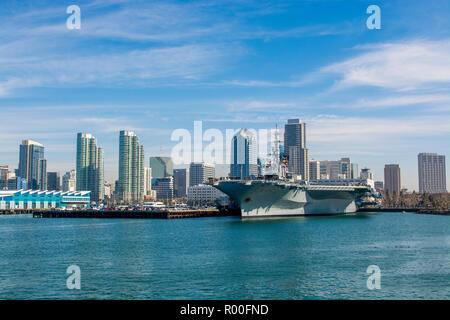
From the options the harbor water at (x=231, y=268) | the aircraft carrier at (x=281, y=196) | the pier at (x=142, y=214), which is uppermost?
the aircraft carrier at (x=281, y=196)

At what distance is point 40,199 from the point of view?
428ft

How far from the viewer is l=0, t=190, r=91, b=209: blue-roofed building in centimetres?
12581

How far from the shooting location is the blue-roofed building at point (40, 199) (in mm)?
125812

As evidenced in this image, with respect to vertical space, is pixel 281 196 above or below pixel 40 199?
above

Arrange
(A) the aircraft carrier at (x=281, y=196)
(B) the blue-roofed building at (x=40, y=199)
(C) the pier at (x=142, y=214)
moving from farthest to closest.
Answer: (B) the blue-roofed building at (x=40, y=199)
(C) the pier at (x=142, y=214)
(A) the aircraft carrier at (x=281, y=196)

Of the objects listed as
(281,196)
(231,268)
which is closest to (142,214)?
(281,196)

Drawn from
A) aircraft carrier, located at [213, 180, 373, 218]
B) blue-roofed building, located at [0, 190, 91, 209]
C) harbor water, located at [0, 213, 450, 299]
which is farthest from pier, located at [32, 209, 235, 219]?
harbor water, located at [0, 213, 450, 299]

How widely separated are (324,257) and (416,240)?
1590 cm

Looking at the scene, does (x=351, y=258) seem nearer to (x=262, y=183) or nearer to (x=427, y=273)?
(x=427, y=273)

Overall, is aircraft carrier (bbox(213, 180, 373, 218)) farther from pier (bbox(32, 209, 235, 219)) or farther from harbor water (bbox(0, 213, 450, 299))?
pier (bbox(32, 209, 235, 219))

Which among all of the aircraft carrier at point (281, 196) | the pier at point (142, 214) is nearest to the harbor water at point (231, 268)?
the aircraft carrier at point (281, 196)

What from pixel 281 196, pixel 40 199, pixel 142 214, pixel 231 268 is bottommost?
pixel 142 214

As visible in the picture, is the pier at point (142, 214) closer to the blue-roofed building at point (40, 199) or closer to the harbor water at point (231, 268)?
the blue-roofed building at point (40, 199)

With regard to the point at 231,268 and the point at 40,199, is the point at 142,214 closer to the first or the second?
the point at 40,199
